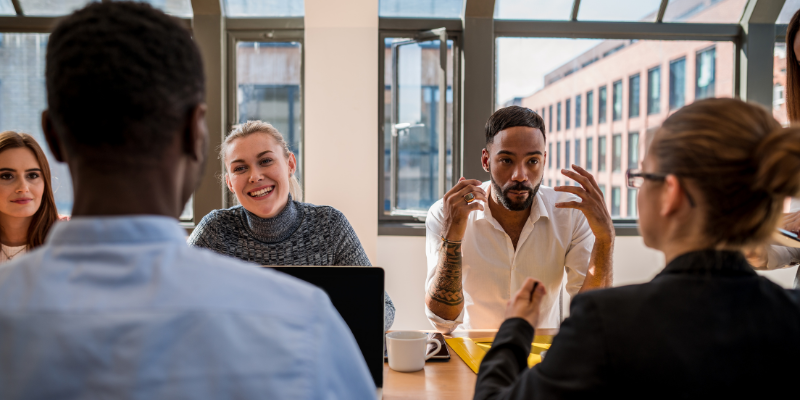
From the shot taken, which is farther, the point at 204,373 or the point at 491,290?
the point at 491,290

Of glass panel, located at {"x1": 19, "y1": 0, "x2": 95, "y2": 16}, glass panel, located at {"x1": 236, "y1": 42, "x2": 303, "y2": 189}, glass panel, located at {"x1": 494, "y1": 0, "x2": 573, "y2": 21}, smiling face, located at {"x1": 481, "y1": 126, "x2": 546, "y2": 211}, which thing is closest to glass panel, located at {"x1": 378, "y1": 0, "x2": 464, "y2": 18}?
glass panel, located at {"x1": 494, "y1": 0, "x2": 573, "y2": 21}

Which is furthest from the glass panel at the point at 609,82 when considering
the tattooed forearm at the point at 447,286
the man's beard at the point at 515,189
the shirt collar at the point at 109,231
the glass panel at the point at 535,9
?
the shirt collar at the point at 109,231

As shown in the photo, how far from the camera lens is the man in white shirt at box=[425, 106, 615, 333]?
192 cm

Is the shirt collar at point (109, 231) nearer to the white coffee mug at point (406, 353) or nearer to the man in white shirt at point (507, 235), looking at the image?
the white coffee mug at point (406, 353)

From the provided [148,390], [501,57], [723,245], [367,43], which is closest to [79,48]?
[148,390]

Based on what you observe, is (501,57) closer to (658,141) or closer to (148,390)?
(658,141)

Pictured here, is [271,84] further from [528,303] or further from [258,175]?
[528,303]

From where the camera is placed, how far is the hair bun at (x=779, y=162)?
0.69 metres

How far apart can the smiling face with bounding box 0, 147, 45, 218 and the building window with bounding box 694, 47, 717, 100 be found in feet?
13.0

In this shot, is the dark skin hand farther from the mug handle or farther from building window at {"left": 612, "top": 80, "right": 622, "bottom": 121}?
building window at {"left": 612, "top": 80, "right": 622, "bottom": 121}

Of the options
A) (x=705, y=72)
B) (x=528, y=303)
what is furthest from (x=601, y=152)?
(x=528, y=303)

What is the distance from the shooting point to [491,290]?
6.89 ft

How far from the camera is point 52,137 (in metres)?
0.62

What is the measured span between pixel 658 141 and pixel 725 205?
0.16 metres
